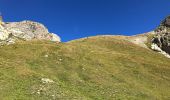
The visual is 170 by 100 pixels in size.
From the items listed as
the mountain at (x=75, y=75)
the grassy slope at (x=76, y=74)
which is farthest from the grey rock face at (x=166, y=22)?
the mountain at (x=75, y=75)

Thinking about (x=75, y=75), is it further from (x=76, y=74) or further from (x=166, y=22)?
(x=166, y=22)

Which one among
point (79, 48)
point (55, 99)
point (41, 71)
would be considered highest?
point (79, 48)

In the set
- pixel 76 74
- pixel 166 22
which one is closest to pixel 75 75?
pixel 76 74

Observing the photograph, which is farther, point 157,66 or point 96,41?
point 96,41

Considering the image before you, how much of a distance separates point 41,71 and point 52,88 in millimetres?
9442

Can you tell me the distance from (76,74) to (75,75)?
0.72m

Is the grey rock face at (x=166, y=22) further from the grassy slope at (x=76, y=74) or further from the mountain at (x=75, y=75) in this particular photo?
the mountain at (x=75, y=75)

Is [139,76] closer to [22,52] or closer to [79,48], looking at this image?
[79,48]

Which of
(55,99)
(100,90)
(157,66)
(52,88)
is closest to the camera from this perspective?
(55,99)

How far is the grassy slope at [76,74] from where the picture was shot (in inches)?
1922

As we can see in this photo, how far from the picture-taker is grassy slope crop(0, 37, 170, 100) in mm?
48812

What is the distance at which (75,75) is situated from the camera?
59531 mm

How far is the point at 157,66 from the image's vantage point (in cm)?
7462

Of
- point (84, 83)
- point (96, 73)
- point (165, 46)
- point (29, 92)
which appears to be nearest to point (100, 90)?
point (84, 83)
